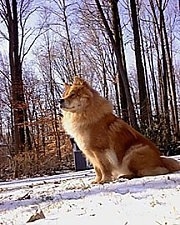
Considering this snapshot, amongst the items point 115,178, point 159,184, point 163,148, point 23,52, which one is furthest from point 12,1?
point 159,184

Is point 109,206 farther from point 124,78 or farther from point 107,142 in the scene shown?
point 124,78

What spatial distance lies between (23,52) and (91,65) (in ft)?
31.6

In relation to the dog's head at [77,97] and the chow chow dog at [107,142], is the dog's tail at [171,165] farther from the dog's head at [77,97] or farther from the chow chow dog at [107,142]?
the dog's head at [77,97]

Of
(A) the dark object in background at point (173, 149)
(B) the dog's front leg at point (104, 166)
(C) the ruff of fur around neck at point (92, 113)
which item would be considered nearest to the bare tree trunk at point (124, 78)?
(A) the dark object in background at point (173, 149)

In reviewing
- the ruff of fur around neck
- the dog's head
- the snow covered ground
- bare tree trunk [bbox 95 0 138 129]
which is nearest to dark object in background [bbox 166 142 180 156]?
bare tree trunk [bbox 95 0 138 129]

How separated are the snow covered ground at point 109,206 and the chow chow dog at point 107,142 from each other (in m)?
0.85

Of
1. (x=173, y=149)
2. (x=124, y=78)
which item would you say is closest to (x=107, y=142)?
(x=173, y=149)

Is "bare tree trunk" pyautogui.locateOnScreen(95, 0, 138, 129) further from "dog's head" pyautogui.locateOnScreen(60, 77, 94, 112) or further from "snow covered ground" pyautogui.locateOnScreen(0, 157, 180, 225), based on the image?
"snow covered ground" pyautogui.locateOnScreen(0, 157, 180, 225)

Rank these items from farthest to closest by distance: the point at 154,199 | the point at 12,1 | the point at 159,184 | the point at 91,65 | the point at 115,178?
the point at 91,65 → the point at 12,1 → the point at 115,178 → the point at 159,184 → the point at 154,199

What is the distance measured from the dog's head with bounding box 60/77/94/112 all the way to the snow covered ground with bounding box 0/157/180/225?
65.8 inches

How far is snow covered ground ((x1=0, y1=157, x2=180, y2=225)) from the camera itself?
3514mm

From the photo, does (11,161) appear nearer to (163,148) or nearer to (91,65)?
(163,148)

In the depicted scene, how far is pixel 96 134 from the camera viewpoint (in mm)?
6734

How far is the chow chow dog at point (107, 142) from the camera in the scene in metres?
→ 6.61
